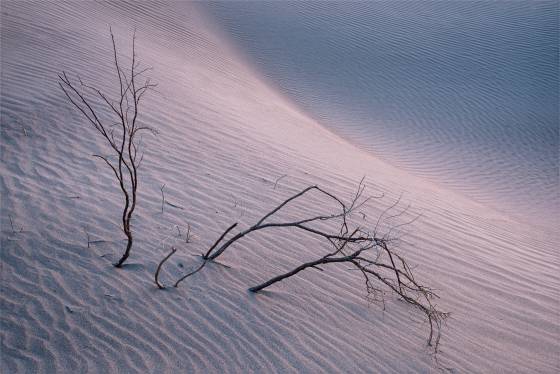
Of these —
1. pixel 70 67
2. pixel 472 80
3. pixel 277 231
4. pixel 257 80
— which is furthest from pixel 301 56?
pixel 277 231

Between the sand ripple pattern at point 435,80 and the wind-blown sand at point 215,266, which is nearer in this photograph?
the wind-blown sand at point 215,266

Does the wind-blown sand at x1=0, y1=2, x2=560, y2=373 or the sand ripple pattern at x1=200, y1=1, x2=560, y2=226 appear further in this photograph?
the sand ripple pattern at x1=200, y1=1, x2=560, y2=226

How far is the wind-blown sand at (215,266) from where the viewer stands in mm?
2945

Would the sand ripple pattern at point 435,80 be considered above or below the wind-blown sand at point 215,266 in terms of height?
above

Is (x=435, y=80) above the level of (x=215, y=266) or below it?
above

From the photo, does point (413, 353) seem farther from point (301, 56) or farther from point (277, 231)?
point (301, 56)

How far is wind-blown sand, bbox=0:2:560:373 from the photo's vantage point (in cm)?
295

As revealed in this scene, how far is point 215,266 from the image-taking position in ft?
12.1

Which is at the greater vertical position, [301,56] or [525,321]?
[301,56]

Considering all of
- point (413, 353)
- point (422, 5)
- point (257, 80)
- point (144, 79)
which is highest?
point (422, 5)

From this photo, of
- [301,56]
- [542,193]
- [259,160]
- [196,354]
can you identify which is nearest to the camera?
[196,354]

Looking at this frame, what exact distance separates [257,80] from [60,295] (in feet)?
29.9

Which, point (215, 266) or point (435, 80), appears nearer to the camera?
point (215, 266)

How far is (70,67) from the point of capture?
282 inches
